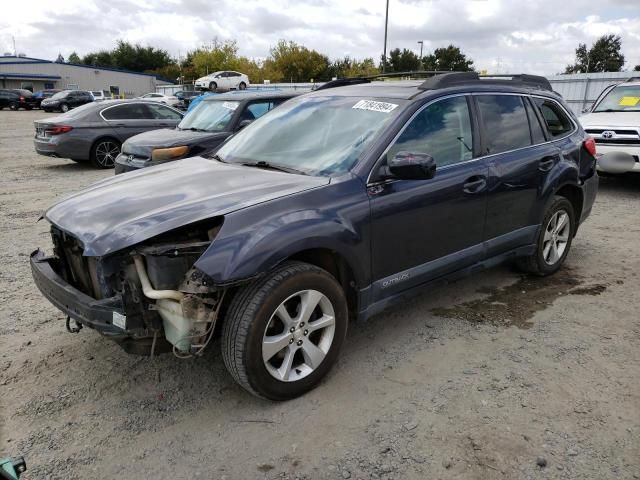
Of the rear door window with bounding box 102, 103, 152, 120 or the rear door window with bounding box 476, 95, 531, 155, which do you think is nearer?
the rear door window with bounding box 476, 95, 531, 155

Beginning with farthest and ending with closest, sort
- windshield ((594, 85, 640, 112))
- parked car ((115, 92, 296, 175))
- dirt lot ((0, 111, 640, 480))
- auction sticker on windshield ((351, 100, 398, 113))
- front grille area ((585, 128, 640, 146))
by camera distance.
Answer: windshield ((594, 85, 640, 112)) → front grille area ((585, 128, 640, 146)) → parked car ((115, 92, 296, 175)) → auction sticker on windshield ((351, 100, 398, 113)) → dirt lot ((0, 111, 640, 480))

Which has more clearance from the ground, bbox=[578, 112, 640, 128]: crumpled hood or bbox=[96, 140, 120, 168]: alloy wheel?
bbox=[578, 112, 640, 128]: crumpled hood

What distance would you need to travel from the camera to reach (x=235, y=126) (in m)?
8.22

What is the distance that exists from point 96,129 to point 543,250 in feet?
33.2

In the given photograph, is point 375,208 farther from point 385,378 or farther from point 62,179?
point 62,179

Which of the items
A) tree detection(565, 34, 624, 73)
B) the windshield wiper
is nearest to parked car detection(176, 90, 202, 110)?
the windshield wiper

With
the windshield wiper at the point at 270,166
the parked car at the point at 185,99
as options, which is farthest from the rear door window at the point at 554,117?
the parked car at the point at 185,99

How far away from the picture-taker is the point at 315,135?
3617mm

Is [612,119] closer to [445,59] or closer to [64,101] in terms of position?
[64,101]

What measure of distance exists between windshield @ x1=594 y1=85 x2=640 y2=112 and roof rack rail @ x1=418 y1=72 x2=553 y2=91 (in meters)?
5.39

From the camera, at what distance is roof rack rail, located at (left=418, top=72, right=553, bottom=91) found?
3719 millimetres

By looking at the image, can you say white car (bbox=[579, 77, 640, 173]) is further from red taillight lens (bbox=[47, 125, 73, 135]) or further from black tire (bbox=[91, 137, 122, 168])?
red taillight lens (bbox=[47, 125, 73, 135])

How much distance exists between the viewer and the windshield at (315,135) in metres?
3.34

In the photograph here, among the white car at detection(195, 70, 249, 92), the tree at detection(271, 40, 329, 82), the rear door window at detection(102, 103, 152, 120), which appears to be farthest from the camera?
the tree at detection(271, 40, 329, 82)
